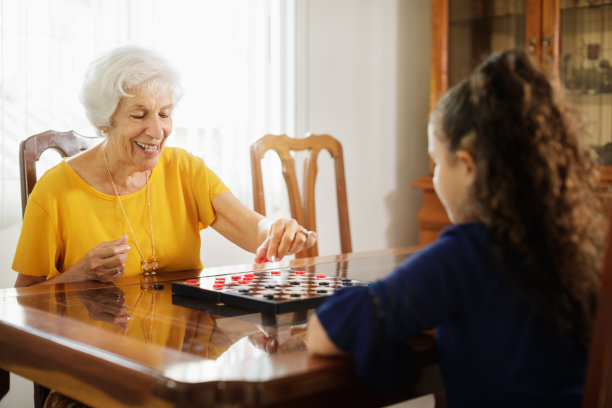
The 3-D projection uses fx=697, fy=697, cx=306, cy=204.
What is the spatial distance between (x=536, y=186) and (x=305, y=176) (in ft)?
5.20

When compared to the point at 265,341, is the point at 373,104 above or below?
above

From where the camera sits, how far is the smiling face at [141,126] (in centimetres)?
187

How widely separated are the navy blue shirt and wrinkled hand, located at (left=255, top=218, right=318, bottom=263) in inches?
32.2

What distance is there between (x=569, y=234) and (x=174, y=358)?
1.60ft

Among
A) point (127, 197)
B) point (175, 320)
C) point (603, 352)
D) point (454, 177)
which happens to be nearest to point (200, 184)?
point (127, 197)

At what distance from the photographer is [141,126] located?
1883 millimetres

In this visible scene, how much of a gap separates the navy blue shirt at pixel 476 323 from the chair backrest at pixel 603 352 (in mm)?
64

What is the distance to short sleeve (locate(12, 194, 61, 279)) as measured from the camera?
5.74 feet

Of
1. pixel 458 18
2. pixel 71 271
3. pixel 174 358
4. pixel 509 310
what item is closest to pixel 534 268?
pixel 509 310

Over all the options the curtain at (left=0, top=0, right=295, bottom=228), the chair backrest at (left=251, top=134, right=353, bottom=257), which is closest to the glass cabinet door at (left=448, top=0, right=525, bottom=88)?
the curtain at (left=0, top=0, right=295, bottom=228)

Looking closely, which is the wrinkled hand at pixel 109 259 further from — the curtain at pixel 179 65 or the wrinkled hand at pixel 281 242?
the curtain at pixel 179 65

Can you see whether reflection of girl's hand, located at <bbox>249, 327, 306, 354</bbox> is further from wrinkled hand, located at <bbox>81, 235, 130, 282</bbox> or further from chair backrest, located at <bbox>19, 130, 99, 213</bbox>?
chair backrest, located at <bbox>19, 130, 99, 213</bbox>

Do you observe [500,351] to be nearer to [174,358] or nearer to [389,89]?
[174,358]

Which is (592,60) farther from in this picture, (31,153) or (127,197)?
(31,153)
